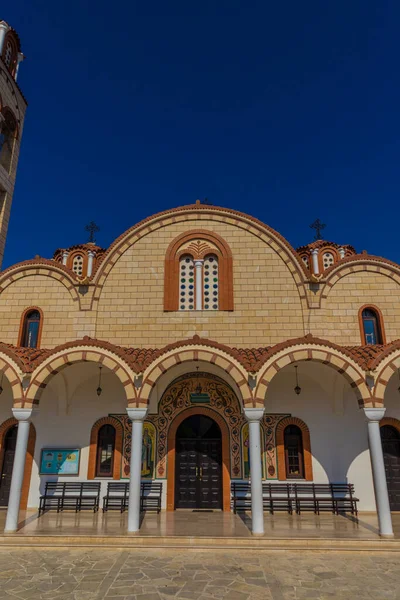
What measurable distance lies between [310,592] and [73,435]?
8.31m

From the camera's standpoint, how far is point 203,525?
9617 mm

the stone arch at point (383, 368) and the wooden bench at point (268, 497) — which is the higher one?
the stone arch at point (383, 368)

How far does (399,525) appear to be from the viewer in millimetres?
9766

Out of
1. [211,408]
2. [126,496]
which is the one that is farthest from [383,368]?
[126,496]

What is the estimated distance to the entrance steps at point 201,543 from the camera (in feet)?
26.7

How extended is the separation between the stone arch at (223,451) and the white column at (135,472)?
8.30 ft

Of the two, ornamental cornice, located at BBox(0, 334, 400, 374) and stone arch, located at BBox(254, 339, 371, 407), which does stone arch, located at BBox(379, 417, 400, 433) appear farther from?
ornamental cornice, located at BBox(0, 334, 400, 374)

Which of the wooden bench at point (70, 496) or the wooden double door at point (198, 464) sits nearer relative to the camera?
the wooden bench at point (70, 496)

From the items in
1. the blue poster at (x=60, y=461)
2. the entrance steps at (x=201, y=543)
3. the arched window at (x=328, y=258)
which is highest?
the arched window at (x=328, y=258)

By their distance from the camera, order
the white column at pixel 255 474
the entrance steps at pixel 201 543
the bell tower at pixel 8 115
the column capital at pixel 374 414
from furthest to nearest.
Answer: the bell tower at pixel 8 115, the column capital at pixel 374 414, the white column at pixel 255 474, the entrance steps at pixel 201 543

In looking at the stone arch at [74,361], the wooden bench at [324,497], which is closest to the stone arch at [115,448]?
the stone arch at [74,361]

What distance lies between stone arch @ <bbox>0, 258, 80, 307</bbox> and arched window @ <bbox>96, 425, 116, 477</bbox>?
4.67 metres

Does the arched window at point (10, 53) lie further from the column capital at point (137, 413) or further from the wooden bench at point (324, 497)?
the wooden bench at point (324, 497)

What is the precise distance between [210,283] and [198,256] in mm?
943
